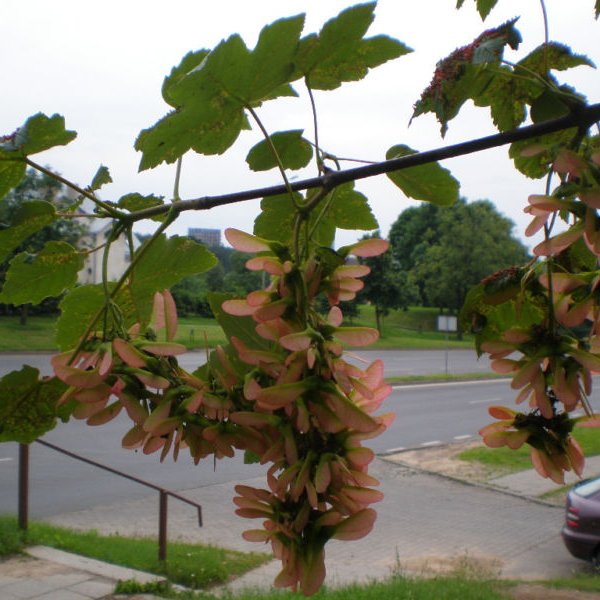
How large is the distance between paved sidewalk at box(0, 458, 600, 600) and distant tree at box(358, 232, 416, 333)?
167 inches

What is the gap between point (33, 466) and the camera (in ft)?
32.1

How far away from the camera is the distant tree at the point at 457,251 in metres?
29.0

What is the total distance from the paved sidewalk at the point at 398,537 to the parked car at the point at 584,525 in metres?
0.25

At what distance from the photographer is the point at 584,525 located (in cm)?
737

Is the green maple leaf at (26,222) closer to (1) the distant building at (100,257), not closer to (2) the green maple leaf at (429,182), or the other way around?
(1) the distant building at (100,257)

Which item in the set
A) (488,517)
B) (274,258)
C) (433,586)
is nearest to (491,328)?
(274,258)

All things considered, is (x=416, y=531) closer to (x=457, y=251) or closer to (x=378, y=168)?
(x=378, y=168)

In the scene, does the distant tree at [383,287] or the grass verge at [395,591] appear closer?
the grass verge at [395,591]

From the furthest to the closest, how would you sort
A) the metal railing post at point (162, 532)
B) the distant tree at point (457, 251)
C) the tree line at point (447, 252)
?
the distant tree at point (457, 251)
the tree line at point (447, 252)
the metal railing post at point (162, 532)

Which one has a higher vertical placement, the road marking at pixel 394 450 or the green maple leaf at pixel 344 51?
the green maple leaf at pixel 344 51

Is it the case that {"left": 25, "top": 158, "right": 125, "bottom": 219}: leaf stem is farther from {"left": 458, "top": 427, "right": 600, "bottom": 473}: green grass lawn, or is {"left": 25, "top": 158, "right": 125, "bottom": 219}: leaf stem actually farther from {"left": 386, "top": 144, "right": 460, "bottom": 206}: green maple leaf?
{"left": 458, "top": 427, "right": 600, "bottom": 473}: green grass lawn

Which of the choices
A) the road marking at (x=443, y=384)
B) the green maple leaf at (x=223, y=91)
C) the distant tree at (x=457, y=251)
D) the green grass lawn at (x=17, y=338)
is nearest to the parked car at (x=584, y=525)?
the green maple leaf at (x=223, y=91)

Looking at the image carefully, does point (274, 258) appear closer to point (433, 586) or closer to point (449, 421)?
point (433, 586)

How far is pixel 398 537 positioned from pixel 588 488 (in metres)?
2.07
